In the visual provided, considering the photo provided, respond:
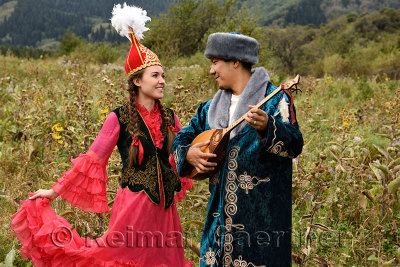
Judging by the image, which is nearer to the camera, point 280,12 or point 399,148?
point 399,148

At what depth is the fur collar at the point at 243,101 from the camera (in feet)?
6.32

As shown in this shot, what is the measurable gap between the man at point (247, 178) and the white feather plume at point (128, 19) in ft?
1.88

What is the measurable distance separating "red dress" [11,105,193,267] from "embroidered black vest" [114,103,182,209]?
0.04 metres

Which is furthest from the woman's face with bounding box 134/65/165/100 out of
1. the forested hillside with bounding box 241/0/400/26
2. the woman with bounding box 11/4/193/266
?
the forested hillside with bounding box 241/0/400/26

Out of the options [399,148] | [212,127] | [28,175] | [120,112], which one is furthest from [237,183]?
[28,175]

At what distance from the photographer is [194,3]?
18.0 m

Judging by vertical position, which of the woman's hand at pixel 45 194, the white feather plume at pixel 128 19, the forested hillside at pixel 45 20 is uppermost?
the forested hillside at pixel 45 20

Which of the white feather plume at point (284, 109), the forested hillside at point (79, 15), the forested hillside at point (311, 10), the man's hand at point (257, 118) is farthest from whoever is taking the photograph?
the forested hillside at point (79, 15)

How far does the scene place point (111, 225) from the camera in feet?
7.48

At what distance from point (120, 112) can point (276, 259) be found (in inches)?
49.7

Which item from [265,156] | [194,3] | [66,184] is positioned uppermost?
[194,3]

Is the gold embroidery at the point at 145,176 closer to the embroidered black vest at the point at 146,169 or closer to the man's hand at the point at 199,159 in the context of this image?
the embroidered black vest at the point at 146,169

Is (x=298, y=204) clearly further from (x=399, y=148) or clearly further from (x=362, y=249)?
(x=399, y=148)

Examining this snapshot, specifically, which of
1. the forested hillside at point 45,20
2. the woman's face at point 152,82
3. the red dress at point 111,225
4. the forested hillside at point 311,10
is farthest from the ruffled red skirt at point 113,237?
the forested hillside at point 45,20
